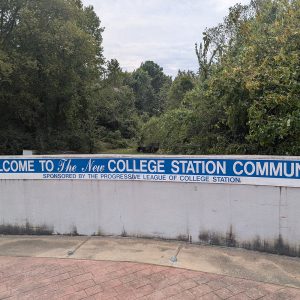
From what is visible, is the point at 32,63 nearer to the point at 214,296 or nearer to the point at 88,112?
the point at 88,112

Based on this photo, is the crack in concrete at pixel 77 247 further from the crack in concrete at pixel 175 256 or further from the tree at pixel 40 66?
the tree at pixel 40 66

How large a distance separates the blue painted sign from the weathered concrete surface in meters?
1.02

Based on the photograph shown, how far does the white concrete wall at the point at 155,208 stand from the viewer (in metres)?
5.32

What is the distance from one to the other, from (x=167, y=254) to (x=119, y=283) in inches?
42.4

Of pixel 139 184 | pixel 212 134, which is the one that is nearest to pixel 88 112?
pixel 212 134

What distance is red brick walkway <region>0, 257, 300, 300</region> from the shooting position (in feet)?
13.9

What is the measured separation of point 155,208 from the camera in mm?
5977

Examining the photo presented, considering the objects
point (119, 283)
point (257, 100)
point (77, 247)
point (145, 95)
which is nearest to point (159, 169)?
point (77, 247)

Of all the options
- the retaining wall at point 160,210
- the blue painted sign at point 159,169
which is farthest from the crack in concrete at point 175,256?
the blue painted sign at point 159,169

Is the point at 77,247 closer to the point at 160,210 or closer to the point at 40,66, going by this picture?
the point at 160,210

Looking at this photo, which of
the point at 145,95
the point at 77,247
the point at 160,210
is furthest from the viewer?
the point at 145,95

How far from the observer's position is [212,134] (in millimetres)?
8188

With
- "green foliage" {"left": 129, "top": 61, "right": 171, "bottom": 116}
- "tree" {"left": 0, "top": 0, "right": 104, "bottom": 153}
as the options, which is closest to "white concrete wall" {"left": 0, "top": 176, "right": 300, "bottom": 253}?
"tree" {"left": 0, "top": 0, "right": 104, "bottom": 153}

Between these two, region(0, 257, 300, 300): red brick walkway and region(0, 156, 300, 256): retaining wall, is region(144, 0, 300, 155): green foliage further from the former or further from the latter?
region(0, 257, 300, 300): red brick walkway
